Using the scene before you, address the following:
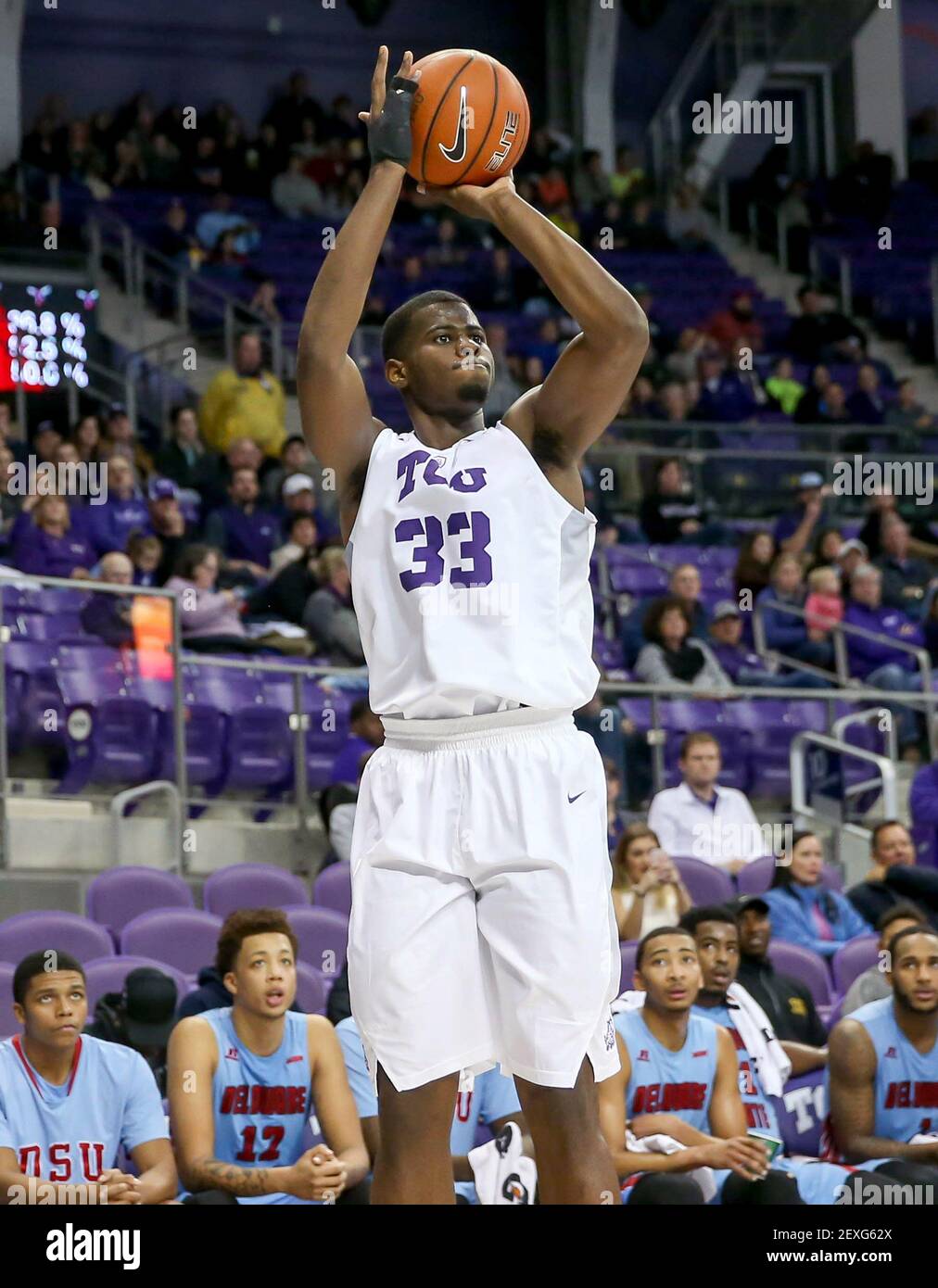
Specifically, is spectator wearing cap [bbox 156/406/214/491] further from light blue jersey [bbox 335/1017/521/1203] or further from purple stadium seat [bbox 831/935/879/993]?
light blue jersey [bbox 335/1017/521/1203]

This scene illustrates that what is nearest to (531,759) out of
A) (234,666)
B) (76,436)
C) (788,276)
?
(234,666)

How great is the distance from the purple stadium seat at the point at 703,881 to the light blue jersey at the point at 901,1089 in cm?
177

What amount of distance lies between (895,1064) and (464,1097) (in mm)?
1279

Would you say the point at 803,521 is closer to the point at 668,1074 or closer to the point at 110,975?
the point at 668,1074

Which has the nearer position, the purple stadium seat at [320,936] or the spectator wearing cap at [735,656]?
the purple stadium seat at [320,936]

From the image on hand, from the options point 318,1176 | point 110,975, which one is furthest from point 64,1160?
point 110,975

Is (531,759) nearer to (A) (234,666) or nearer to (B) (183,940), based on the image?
(B) (183,940)

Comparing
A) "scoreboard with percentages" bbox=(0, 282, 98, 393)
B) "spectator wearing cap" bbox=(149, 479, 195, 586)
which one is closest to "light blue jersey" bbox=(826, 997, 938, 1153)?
"spectator wearing cap" bbox=(149, 479, 195, 586)

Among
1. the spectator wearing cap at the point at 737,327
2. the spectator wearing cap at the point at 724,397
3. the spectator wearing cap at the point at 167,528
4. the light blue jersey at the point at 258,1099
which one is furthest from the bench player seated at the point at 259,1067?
the spectator wearing cap at the point at 737,327

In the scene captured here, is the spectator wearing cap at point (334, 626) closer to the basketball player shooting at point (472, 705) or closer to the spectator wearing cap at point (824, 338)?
the basketball player shooting at point (472, 705)

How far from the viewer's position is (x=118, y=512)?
29.5 feet

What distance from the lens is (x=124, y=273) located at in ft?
40.6

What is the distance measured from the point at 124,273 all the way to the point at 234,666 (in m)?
5.52

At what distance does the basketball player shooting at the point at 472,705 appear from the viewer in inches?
122
